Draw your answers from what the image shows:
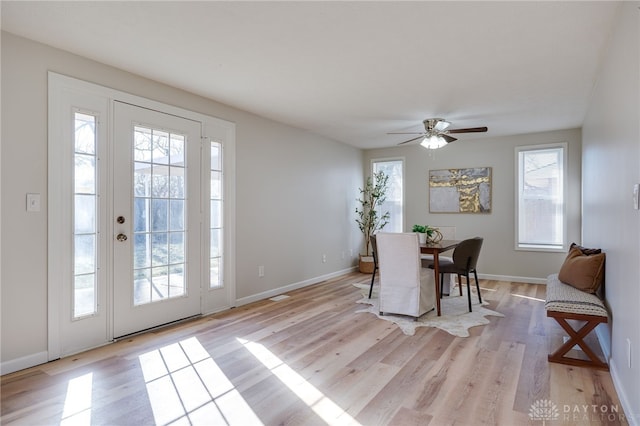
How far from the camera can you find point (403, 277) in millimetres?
3785

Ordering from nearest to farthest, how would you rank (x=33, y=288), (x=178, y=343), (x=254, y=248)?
(x=33, y=288) < (x=178, y=343) < (x=254, y=248)

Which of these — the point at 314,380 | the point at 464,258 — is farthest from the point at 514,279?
the point at 314,380

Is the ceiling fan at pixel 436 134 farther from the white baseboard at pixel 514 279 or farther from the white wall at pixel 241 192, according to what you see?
the white baseboard at pixel 514 279

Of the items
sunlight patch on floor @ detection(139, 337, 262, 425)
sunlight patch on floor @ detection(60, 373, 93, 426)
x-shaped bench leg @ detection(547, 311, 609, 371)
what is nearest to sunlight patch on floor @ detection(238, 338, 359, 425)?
sunlight patch on floor @ detection(139, 337, 262, 425)

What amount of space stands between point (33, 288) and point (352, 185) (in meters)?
5.12

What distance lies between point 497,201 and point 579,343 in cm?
363

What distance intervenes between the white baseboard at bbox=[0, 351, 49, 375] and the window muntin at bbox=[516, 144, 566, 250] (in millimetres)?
6099

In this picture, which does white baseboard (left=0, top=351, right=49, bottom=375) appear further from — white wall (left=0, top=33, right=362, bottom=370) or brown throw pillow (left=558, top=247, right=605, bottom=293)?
brown throw pillow (left=558, top=247, right=605, bottom=293)

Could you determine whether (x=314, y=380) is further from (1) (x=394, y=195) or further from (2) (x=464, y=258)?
(1) (x=394, y=195)

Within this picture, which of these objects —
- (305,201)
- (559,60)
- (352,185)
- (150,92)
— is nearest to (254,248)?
(305,201)

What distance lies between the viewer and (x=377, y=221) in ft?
23.3

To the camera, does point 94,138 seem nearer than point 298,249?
Yes

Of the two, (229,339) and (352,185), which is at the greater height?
(352,185)

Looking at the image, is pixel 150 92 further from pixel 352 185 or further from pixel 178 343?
pixel 352 185
